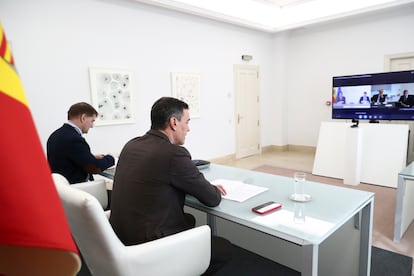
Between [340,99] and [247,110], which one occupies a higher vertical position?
[340,99]

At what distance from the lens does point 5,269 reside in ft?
1.05

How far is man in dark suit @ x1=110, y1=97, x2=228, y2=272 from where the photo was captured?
137cm

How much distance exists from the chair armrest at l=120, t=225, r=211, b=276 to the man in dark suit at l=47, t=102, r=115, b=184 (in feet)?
3.84

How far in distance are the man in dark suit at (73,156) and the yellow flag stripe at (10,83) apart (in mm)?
1984

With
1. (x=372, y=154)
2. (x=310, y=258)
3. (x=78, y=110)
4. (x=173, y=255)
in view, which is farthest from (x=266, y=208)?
(x=372, y=154)

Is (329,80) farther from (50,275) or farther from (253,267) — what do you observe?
(50,275)

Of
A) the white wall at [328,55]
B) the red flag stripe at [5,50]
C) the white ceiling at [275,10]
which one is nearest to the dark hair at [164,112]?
the red flag stripe at [5,50]

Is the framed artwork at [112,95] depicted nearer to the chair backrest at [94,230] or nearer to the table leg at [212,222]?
the table leg at [212,222]

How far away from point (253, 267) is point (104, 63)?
3.36 m

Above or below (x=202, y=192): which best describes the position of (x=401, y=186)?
below

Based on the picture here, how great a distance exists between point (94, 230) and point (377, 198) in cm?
374

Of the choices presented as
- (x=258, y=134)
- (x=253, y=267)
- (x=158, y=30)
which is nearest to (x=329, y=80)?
(x=258, y=134)

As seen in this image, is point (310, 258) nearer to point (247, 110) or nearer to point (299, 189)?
point (299, 189)

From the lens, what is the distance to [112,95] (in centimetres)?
420
